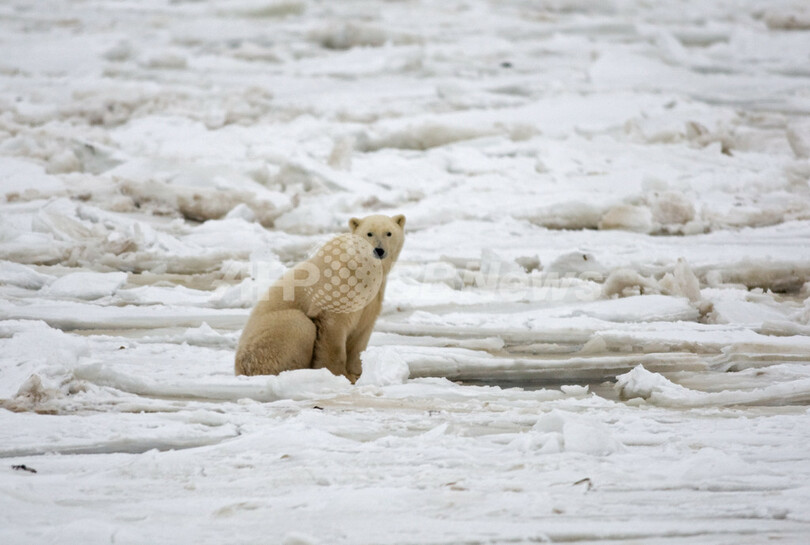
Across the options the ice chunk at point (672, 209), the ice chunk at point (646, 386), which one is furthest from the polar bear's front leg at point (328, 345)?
the ice chunk at point (672, 209)

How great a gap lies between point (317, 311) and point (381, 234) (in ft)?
1.46

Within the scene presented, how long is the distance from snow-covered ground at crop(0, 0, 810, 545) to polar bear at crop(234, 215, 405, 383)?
170mm

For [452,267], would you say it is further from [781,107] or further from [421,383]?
[781,107]

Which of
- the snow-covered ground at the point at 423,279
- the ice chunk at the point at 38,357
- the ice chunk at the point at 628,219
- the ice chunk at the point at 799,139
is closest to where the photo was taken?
the snow-covered ground at the point at 423,279

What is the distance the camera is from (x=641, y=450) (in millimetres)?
2273

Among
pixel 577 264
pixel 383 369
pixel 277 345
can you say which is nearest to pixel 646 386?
→ pixel 383 369

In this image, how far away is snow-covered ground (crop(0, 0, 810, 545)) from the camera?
6.54ft

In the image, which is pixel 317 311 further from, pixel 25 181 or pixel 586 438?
pixel 25 181

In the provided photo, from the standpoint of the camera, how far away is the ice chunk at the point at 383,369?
305cm

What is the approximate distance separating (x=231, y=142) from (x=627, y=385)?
18.0ft

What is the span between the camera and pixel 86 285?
420cm

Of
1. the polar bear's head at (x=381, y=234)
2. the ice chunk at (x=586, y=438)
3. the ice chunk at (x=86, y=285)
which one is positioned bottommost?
the ice chunk at (x=86, y=285)

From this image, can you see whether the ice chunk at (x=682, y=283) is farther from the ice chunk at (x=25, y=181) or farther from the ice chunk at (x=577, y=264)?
the ice chunk at (x=25, y=181)

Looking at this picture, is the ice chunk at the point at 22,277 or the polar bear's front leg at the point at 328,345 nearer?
the polar bear's front leg at the point at 328,345
